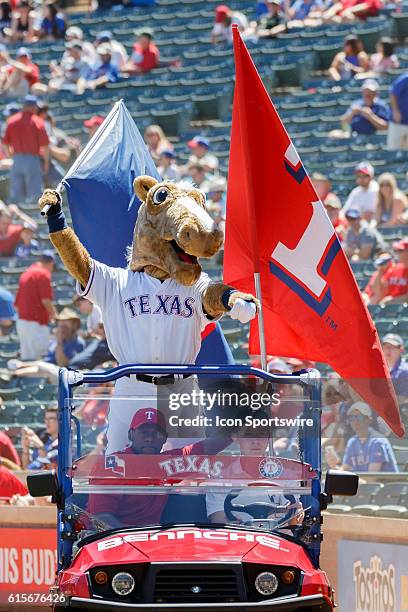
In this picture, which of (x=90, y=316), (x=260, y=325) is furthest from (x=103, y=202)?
(x=90, y=316)

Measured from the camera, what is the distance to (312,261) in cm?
818

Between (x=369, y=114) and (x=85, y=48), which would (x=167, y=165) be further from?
(x=85, y=48)

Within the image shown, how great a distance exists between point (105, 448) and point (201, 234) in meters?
1.27

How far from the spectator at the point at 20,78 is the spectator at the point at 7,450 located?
31.8 ft

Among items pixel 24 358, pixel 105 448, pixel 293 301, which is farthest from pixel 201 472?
pixel 24 358

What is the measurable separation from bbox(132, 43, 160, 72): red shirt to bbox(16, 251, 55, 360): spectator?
5.31 meters

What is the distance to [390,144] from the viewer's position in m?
15.3

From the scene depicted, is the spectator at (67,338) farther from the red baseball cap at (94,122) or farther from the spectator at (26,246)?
the red baseball cap at (94,122)

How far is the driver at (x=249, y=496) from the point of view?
6367mm

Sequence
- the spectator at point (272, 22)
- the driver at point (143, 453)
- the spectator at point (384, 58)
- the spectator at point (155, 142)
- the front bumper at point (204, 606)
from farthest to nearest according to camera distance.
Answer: the spectator at point (272, 22) → the spectator at point (384, 58) → the spectator at point (155, 142) → the driver at point (143, 453) → the front bumper at point (204, 606)

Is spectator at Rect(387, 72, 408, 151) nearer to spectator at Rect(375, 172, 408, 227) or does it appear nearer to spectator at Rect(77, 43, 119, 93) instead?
spectator at Rect(375, 172, 408, 227)

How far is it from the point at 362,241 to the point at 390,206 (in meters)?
0.50

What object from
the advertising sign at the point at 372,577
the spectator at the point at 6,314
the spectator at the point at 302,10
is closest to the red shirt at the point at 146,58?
the spectator at the point at 302,10

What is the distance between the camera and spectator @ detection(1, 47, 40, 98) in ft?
63.3
